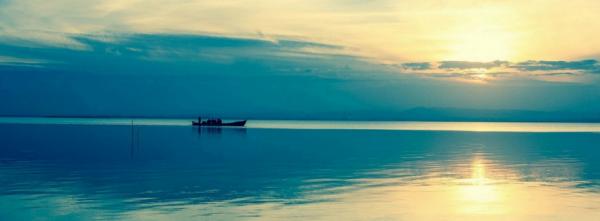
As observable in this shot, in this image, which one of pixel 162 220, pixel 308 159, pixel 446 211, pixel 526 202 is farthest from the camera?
pixel 308 159

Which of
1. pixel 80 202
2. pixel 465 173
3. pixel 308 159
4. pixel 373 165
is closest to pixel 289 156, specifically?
pixel 308 159

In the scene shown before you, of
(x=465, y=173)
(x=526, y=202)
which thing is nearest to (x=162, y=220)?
(x=526, y=202)

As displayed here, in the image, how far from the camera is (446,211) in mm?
25062

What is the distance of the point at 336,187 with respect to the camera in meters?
31.9

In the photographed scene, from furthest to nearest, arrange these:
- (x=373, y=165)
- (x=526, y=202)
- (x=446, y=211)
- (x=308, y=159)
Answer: (x=308, y=159), (x=373, y=165), (x=526, y=202), (x=446, y=211)

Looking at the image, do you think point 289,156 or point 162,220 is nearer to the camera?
point 162,220

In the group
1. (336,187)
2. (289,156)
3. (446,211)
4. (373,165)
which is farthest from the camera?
(289,156)

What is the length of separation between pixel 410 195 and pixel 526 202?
4.64 metres

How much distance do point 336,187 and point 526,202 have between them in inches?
331

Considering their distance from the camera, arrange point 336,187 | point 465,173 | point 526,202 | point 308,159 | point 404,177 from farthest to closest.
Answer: point 308,159 < point 465,173 < point 404,177 < point 336,187 < point 526,202

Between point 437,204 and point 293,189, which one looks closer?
point 437,204

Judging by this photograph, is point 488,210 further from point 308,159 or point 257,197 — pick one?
point 308,159

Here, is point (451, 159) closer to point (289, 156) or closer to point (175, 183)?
point (289, 156)

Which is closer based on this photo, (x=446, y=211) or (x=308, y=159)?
(x=446, y=211)
